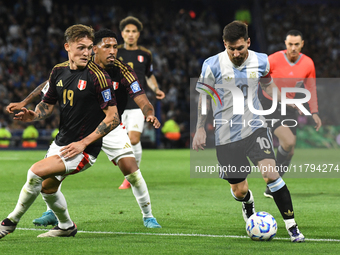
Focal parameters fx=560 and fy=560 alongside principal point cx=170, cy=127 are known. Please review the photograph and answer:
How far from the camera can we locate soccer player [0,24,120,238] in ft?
16.8

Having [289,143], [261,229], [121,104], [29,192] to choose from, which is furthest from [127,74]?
[289,143]

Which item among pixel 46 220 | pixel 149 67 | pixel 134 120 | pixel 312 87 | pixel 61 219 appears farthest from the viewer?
pixel 149 67

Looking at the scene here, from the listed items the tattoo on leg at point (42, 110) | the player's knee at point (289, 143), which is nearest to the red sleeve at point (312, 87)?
the player's knee at point (289, 143)

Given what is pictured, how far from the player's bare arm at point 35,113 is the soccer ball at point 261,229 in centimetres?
230

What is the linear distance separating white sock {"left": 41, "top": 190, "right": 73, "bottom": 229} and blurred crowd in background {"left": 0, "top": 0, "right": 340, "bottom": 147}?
16356 mm

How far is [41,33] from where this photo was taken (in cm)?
2455

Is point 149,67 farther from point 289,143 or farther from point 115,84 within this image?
point 115,84

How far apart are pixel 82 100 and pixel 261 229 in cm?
209

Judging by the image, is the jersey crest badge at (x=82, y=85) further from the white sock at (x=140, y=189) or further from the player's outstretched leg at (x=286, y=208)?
the player's outstretched leg at (x=286, y=208)

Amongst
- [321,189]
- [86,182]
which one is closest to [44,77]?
[86,182]

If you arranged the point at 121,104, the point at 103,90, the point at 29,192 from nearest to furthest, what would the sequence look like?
the point at 29,192 → the point at 103,90 → the point at 121,104

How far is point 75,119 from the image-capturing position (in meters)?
5.31

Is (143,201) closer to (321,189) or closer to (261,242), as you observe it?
(261,242)

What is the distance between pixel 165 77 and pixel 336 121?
7.82m
